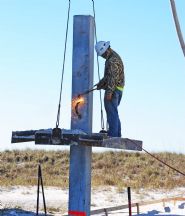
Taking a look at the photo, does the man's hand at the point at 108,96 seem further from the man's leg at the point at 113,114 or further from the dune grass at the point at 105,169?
the dune grass at the point at 105,169

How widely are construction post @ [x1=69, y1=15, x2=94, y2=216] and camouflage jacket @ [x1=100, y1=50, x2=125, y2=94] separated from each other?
0.21 meters

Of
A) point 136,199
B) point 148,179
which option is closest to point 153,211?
point 136,199

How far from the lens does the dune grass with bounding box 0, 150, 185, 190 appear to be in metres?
22.6

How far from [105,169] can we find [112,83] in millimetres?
20134

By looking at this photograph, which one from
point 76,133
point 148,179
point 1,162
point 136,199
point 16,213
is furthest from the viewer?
point 1,162

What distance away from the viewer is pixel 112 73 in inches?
332

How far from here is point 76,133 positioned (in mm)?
7762

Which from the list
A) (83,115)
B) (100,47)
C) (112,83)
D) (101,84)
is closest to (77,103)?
(83,115)

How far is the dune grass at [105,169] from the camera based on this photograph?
74.2 feet

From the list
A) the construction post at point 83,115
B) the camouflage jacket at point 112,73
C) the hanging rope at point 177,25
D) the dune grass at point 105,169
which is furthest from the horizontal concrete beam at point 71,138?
the dune grass at point 105,169

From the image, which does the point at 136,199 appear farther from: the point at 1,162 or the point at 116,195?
the point at 1,162

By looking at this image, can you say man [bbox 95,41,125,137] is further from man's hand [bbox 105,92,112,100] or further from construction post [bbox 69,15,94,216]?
construction post [bbox 69,15,94,216]

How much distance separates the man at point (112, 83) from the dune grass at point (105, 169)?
38.8 ft

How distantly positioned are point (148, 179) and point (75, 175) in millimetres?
17354
